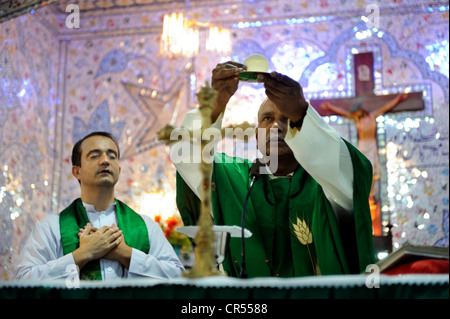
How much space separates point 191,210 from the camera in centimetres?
279

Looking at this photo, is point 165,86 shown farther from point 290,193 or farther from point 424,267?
point 424,267

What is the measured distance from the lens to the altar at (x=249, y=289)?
153cm

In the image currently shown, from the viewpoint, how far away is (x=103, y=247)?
301 centimetres

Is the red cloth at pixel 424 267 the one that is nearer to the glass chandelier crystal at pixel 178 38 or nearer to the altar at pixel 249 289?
the altar at pixel 249 289

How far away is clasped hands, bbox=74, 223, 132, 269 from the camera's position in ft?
9.79

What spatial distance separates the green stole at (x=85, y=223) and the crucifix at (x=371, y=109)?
4674 mm

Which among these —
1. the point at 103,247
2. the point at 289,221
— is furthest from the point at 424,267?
the point at 103,247

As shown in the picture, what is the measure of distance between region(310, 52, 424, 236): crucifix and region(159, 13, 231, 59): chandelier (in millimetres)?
1681

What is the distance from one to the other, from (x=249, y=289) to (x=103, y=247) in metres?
1.55

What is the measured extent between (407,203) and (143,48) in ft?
14.6
